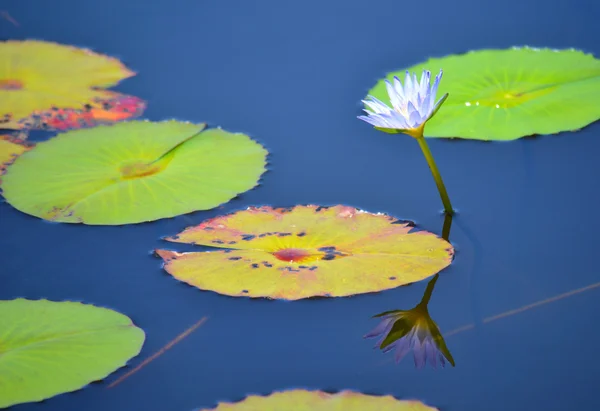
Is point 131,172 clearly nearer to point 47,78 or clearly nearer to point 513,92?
point 47,78

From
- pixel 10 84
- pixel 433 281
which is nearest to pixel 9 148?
pixel 10 84

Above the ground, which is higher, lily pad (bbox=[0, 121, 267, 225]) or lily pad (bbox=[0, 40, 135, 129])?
lily pad (bbox=[0, 40, 135, 129])

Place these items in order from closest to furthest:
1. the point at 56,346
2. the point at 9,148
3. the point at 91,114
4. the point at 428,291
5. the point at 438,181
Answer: the point at 56,346 < the point at 428,291 < the point at 438,181 < the point at 9,148 < the point at 91,114

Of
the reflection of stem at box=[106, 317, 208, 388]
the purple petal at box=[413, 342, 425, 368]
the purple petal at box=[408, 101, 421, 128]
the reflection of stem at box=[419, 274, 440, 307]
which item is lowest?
the purple petal at box=[413, 342, 425, 368]

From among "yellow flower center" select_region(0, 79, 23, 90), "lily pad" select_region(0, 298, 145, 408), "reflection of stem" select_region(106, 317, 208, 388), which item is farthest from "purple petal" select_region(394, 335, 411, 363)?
"yellow flower center" select_region(0, 79, 23, 90)

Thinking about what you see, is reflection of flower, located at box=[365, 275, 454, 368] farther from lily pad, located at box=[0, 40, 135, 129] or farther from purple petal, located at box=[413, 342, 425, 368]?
lily pad, located at box=[0, 40, 135, 129]

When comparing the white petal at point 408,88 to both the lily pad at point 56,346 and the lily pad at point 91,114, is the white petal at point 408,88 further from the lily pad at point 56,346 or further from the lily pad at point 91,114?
the lily pad at point 91,114

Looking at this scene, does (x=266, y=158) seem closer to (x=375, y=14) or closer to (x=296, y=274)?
(x=296, y=274)

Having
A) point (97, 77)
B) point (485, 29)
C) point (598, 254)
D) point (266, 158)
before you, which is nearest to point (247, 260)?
point (266, 158)
